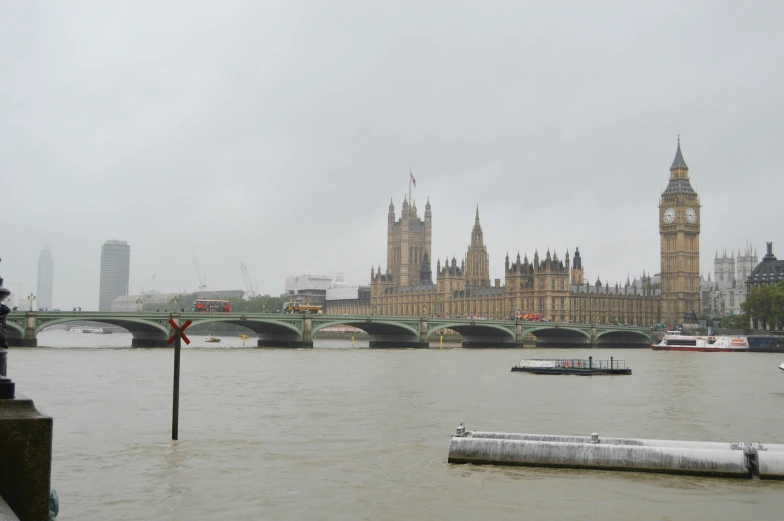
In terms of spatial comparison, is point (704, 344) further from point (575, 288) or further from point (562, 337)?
point (575, 288)

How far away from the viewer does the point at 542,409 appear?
32250mm

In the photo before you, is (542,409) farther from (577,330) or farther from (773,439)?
(577,330)

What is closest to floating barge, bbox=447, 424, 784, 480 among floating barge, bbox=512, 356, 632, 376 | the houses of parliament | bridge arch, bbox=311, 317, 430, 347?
floating barge, bbox=512, 356, 632, 376

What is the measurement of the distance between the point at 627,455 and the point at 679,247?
152325mm

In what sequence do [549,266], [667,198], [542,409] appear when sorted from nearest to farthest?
[542,409] < [549,266] < [667,198]

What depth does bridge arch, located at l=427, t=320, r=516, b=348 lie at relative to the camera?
98.1m

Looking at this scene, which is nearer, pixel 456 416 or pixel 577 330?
pixel 456 416

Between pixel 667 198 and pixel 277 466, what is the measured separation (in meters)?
157

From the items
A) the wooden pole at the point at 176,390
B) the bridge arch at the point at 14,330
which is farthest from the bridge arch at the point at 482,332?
the wooden pole at the point at 176,390

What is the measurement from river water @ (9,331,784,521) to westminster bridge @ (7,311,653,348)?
2593cm

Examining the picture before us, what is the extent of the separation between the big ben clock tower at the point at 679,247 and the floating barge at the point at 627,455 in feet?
489

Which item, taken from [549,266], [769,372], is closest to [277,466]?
[769,372]

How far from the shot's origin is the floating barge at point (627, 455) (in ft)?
57.9

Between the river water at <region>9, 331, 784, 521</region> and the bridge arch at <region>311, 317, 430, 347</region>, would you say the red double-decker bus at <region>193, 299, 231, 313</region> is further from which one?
the river water at <region>9, 331, 784, 521</region>
